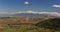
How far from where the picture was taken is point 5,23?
5.97 feet

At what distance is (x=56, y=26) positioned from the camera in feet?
5.76

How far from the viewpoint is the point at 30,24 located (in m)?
1.84

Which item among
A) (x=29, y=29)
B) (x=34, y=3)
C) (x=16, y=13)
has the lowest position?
(x=29, y=29)

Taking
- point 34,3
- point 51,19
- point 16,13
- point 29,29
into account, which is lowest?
point 29,29

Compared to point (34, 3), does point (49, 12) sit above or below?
below

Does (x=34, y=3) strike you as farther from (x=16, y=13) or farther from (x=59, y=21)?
(x=59, y=21)

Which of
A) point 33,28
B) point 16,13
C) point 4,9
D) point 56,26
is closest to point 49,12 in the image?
point 56,26

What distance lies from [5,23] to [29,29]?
387 mm

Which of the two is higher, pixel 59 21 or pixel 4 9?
pixel 4 9

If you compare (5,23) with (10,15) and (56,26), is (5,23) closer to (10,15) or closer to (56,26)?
(10,15)

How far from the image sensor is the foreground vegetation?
1749mm

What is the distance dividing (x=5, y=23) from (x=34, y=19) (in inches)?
18.0

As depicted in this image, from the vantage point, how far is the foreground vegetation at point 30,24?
175cm

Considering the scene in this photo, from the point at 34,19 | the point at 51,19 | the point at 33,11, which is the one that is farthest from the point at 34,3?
the point at 51,19
